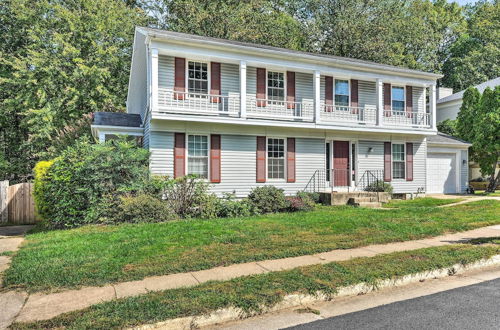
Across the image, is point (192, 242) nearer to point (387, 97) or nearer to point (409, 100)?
point (387, 97)

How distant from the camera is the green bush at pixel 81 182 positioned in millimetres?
10141

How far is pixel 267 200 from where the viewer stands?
42.1 ft

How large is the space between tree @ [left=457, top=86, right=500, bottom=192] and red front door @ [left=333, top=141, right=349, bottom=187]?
324 inches

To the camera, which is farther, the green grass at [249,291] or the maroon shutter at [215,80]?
the maroon shutter at [215,80]

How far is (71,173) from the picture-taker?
10.3 meters

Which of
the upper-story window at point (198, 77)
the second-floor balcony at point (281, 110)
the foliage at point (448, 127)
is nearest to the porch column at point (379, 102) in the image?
the second-floor balcony at point (281, 110)

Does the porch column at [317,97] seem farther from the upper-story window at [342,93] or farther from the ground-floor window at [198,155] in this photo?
the ground-floor window at [198,155]

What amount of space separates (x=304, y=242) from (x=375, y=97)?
12.3m

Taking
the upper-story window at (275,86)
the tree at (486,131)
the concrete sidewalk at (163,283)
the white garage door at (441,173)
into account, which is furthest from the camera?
the white garage door at (441,173)

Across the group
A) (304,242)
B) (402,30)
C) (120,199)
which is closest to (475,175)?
(402,30)

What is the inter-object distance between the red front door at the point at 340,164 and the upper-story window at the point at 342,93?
190cm

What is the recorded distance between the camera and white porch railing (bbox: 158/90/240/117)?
13.4m

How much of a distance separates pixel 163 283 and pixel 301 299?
203 cm

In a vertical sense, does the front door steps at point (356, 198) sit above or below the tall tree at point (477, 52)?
below
